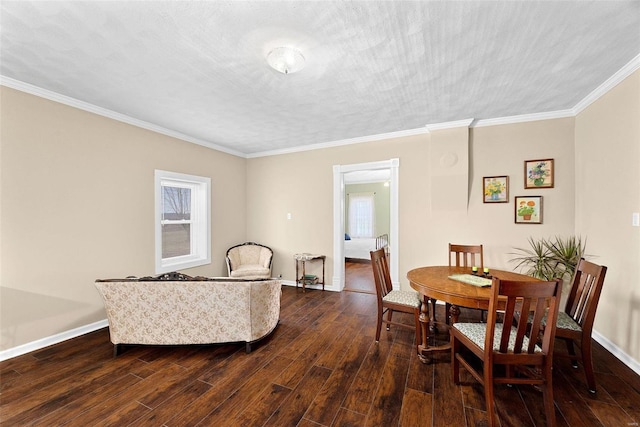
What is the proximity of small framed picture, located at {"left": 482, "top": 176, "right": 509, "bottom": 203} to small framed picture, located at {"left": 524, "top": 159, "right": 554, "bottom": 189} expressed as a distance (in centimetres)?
23

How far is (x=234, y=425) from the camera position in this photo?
1612mm

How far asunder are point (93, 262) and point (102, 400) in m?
1.76

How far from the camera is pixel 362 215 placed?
359 inches

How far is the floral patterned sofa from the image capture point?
2268mm

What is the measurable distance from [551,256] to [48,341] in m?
5.74

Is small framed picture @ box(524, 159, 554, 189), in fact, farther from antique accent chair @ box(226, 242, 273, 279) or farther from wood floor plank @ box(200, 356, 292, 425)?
antique accent chair @ box(226, 242, 273, 279)

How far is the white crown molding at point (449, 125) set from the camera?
135 inches

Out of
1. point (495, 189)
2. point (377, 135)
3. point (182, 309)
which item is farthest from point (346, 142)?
point (182, 309)

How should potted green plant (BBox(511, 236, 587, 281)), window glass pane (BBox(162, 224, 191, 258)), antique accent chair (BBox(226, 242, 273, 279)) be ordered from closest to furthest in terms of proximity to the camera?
potted green plant (BBox(511, 236, 587, 281))
window glass pane (BBox(162, 224, 191, 258))
antique accent chair (BBox(226, 242, 273, 279))

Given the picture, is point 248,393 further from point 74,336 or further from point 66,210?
point 66,210

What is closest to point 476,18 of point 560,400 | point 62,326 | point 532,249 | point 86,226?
point 560,400

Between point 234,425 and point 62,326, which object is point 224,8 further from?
point 62,326

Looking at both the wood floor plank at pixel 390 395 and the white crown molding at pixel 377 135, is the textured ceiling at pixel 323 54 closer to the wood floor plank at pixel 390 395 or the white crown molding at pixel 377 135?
the white crown molding at pixel 377 135

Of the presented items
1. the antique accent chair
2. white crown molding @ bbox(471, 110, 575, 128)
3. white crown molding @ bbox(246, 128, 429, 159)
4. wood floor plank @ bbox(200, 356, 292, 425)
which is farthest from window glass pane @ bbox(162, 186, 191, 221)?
white crown molding @ bbox(471, 110, 575, 128)
